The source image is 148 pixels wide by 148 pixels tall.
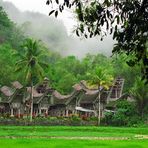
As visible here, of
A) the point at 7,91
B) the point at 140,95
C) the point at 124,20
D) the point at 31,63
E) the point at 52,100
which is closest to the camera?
the point at 124,20

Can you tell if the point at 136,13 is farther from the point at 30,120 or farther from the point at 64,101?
the point at 64,101

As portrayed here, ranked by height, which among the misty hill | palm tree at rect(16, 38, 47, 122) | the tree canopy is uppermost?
the misty hill

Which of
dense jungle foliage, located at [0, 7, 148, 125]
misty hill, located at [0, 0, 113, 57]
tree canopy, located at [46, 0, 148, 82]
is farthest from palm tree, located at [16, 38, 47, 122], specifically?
misty hill, located at [0, 0, 113, 57]

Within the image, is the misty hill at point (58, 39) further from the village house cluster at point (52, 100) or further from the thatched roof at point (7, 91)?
the thatched roof at point (7, 91)

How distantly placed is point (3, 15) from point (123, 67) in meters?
34.8

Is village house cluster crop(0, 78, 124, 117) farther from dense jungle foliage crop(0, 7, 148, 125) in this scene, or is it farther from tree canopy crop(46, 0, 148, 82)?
tree canopy crop(46, 0, 148, 82)

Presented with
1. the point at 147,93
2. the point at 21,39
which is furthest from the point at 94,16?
the point at 21,39

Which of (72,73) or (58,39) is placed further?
(58,39)

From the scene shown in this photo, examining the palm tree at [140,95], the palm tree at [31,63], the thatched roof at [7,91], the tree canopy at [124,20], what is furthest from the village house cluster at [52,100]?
the tree canopy at [124,20]

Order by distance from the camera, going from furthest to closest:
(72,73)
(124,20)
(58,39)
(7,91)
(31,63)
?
(58,39) → (72,73) → (7,91) → (31,63) → (124,20)

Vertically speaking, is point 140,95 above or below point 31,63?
below

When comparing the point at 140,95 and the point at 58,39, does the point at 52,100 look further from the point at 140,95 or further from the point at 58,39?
the point at 58,39

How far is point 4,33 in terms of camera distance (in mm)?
115500

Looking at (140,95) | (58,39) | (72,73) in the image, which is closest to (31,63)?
(140,95)
